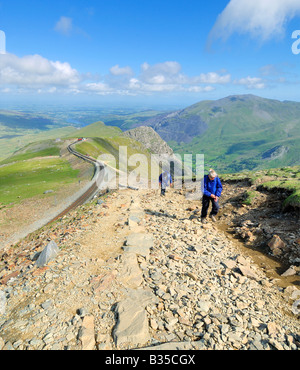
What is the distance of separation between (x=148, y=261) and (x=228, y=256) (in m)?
3.63

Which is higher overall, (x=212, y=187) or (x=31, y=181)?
(x=212, y=187)

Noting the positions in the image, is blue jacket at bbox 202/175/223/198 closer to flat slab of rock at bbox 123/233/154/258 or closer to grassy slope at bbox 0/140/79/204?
flat slab of rock at bbox 123/233/154/258

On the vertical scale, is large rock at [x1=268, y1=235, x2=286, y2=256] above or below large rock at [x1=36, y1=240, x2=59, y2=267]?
above

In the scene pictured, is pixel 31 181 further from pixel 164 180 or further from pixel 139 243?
pixel 139 243

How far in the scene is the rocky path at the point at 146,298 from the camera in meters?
5.74

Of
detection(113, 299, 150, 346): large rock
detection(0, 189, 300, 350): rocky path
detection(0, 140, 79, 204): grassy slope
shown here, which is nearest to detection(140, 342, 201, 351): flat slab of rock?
detection(0, 189, 300, 350): rocky path

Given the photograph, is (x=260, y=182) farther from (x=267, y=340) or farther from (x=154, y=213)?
(x=267, y=340)

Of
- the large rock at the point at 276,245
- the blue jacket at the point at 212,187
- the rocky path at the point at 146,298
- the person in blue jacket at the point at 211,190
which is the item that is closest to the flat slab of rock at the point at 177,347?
the rocky path at the point at 146,298

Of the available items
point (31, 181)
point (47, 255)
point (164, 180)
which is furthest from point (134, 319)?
point (31, 181)

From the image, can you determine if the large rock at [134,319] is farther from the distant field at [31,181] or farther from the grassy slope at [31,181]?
the distant field at [31,181]

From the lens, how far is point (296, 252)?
9.27 metres

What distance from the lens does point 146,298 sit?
282 inches

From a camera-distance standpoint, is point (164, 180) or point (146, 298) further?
point (164, 180)

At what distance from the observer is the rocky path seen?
5738 millimetres
